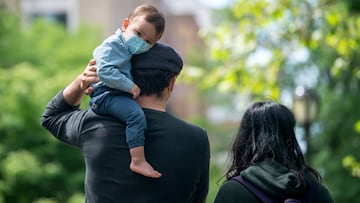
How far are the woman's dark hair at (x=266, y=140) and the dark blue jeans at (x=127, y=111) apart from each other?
0.55 metres

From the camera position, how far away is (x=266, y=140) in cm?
460

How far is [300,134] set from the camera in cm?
1638

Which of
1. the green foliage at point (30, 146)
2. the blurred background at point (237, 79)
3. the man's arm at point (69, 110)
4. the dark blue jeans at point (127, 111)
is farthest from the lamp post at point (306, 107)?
the dark blue jeans at point (127, 111)

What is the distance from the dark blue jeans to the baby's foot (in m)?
0.09

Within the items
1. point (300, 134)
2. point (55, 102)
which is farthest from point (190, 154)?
point (300, 134)

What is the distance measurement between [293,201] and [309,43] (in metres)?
8.48

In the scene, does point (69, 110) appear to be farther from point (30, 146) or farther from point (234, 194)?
point (30, 146)

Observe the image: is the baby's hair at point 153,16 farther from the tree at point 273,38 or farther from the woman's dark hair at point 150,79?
the tree at point 273,38

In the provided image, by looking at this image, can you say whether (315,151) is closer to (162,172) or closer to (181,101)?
(162,172)

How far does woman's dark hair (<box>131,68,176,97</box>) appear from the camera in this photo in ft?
14.8

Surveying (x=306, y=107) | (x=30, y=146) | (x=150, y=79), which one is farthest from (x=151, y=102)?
(x=30, y=146)

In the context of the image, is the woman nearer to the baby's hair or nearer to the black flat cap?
the black flat cap

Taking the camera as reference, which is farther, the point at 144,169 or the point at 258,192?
Result: the point at 258,192

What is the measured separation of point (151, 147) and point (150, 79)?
34cm
